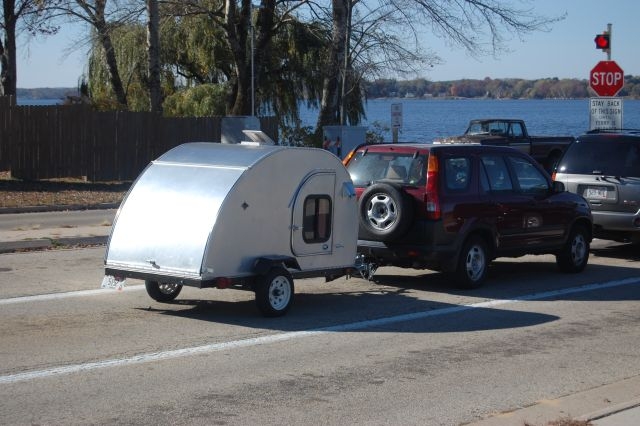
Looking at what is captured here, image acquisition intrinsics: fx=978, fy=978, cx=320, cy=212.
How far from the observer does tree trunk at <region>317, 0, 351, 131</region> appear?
27875mm

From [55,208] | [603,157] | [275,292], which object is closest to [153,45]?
[55,208]

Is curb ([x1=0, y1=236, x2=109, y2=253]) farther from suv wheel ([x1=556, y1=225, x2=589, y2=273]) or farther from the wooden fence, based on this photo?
the wooden fence

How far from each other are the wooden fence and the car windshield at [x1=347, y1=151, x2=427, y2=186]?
16100 mm

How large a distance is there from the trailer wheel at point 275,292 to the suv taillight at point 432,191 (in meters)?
2.29

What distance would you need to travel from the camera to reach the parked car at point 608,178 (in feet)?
50.5

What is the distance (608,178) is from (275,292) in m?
7.45

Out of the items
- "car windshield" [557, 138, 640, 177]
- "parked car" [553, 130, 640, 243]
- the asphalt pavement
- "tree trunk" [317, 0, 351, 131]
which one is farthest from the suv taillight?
"tree trunk" [317, 0, 351, 131]

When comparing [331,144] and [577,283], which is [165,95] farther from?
[577,283]

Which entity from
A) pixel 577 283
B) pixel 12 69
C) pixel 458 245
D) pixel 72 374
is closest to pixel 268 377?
pixel 72 374

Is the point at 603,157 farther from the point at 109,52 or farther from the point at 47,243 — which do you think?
the point at 109,52

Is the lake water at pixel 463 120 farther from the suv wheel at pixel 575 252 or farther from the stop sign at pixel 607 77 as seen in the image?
the suv wheel at pixel 575 252

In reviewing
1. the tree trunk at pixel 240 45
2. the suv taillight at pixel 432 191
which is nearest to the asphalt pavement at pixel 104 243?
the suv taillight at pixel 432 191

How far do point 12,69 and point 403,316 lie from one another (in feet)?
72.6

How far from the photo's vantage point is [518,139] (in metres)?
31.1
